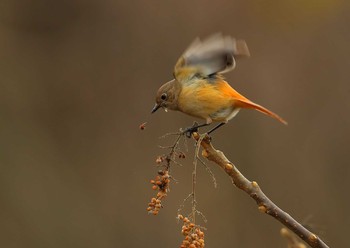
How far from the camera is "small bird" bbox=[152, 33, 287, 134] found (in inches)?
124

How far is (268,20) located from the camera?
7.38 metres

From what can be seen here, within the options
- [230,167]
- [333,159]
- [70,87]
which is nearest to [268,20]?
[333,159]

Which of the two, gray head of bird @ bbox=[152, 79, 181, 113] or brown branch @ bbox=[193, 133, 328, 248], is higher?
gray head of bird @ bbox=[152, 79, 181, 113]

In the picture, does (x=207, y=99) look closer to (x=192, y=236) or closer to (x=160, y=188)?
(x=160, y=188)

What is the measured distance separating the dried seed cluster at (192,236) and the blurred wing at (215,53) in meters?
0.92

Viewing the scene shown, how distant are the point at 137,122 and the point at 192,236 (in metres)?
4.81

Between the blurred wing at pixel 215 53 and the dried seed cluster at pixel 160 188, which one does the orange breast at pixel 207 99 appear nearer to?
the blurred wing at pixel 215 53

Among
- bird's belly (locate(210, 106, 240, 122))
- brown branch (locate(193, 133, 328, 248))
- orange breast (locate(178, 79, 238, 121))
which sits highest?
orange breast (locate(178, 79, 238, 121))

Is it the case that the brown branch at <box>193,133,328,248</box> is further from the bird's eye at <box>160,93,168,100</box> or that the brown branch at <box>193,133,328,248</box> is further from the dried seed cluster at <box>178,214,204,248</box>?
the bird's eye at <box>160,93,168,100</box>

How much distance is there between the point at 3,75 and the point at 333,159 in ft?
10.7

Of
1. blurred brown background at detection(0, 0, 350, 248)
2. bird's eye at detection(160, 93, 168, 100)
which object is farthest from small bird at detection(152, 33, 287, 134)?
blurred brown background at detection(0, 0, 350, 248)

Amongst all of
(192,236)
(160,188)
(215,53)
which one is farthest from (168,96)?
(192,236)

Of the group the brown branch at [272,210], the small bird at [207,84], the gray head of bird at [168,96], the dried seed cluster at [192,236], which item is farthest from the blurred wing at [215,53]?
the dried seed cluster at [192,236]

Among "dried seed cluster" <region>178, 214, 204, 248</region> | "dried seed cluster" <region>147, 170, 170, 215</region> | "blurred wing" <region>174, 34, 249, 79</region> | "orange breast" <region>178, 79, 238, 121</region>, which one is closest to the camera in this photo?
"dried seed cluster" <region>178, 214, 204, 248</region>
